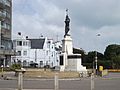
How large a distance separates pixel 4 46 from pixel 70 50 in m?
40.8

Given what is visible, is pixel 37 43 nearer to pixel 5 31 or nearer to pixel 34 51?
pixel 34 51

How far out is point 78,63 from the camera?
2125 inches

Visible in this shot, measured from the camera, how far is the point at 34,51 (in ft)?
391

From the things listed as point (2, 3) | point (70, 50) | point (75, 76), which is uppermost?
point (2, 3)

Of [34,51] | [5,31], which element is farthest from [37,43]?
[5,31]

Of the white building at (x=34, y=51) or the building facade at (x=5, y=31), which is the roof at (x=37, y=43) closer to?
the white building at (x=34, y=51)

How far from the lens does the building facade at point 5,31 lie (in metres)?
89.3

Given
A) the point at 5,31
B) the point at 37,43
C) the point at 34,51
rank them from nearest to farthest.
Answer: the point at 5,31 < the point at 34,51 < the point at 37,43

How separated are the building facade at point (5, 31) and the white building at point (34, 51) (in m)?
14.8

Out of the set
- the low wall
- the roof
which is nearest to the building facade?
the roof

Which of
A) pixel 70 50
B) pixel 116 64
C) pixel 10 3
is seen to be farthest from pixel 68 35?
pixel 116 64

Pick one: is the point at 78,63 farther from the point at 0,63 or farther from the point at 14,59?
the point at 14,59

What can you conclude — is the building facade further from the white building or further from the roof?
the roof

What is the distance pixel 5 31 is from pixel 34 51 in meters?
27.7
